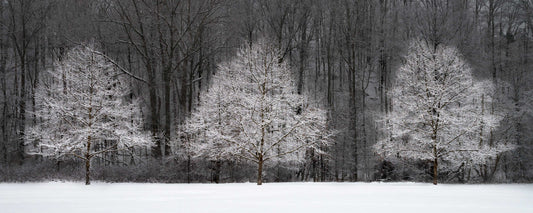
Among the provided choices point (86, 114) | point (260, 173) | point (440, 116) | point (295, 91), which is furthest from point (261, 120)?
point (440, 116)

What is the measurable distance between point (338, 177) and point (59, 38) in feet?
76.4

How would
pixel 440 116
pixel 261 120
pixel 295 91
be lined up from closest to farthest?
pixel 261 120
pixel 440 116
pixel 295 91

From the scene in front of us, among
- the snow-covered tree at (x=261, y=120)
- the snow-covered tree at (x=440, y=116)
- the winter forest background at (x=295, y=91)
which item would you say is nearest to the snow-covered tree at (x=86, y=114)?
the winter forest background at (x=295, y=91)

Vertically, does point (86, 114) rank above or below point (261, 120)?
above

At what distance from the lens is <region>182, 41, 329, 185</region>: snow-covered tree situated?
15.6m

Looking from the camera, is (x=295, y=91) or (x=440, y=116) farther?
(x=295, y=91)

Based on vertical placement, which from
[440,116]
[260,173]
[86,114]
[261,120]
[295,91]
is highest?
[295,91]

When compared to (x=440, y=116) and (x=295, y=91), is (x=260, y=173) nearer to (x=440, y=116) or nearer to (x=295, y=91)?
(x=295, y=91)

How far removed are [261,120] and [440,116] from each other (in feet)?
28.1

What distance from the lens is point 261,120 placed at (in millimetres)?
15617

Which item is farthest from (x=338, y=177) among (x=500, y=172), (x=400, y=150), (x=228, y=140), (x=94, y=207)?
(x=94, y=207)

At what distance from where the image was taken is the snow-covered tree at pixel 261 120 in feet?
51.3

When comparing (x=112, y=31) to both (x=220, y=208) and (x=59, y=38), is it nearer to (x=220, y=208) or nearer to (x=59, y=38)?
(x=59, y=38)

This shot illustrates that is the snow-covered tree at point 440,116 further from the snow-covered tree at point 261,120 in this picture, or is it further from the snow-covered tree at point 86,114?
the snow-covered tree at point 86,114
